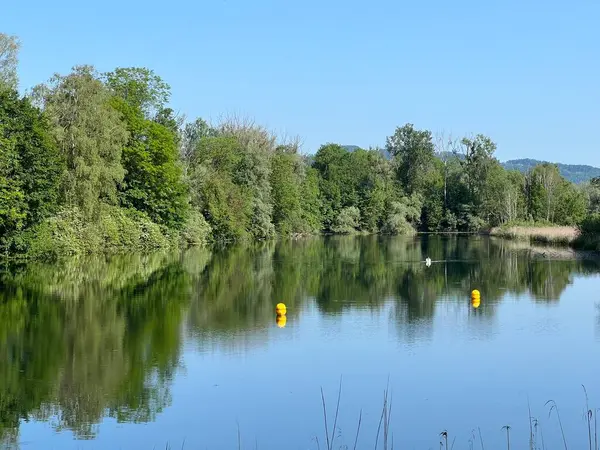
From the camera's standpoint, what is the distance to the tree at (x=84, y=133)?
1684 inches

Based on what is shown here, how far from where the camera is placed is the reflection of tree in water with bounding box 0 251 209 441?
13250mm

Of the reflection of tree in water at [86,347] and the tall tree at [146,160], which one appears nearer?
the reflection of tree in water at [86,347]

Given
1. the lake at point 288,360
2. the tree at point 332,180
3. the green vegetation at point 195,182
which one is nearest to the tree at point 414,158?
the green vegetation at point 195,182

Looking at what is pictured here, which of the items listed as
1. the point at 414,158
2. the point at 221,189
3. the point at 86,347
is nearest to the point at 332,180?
the point at 414,158

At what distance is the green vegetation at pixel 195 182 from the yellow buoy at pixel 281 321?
17.2 meters

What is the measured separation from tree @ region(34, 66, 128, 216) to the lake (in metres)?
10.1

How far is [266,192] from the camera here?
233ft

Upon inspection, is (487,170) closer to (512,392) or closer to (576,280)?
(576,280)

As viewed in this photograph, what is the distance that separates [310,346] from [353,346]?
3.39 ft

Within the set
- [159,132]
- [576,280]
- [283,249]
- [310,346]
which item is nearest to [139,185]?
[159,132]

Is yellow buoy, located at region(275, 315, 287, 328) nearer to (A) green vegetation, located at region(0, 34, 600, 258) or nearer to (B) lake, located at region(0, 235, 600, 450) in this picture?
(B) lake, located at region(0, 235, 600, 450)

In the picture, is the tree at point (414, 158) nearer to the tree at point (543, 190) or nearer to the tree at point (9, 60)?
the tree at point (543, 190)

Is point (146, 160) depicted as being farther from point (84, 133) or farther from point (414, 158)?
→ point (414, 158)

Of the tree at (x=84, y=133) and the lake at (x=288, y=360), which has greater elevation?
the tree at (x=84, y=133)
